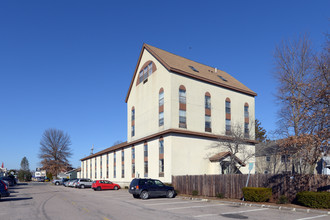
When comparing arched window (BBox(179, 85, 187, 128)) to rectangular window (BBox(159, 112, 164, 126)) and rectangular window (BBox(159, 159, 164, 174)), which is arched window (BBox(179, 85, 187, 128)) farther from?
rectangular window (BBox(159, 159, 164, 174))

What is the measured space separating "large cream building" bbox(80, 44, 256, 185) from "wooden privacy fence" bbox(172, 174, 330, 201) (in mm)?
4367

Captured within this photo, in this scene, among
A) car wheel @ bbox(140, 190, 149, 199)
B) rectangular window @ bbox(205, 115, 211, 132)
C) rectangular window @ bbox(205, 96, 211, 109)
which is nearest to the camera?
car wheel @ bbox(140, 190, 149, 199)

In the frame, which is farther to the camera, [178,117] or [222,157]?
[178,117]

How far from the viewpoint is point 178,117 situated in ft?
113

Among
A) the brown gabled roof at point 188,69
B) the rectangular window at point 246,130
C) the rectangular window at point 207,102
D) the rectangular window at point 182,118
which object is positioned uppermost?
the brown gabled roof at point 188,69

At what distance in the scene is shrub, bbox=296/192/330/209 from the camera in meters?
16.2

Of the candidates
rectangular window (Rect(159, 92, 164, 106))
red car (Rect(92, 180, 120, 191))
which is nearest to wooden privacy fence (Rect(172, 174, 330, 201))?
rectangular window (Rect(159, 92, 164, 106))

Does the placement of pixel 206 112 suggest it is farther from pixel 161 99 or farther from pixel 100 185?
pixel 100 185

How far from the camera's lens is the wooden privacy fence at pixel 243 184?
1861 centimetres

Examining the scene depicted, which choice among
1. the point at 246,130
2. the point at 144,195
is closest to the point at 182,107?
the point at 246,130

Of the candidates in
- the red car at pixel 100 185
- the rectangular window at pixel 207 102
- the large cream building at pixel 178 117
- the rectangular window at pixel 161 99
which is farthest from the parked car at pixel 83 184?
the rectangular window at pixel 207 102

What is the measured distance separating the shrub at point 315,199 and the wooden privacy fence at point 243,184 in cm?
137

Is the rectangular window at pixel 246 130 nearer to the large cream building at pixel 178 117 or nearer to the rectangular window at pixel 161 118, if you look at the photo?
the large cream building at pixel 178 117

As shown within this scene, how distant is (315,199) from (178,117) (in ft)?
63.8
